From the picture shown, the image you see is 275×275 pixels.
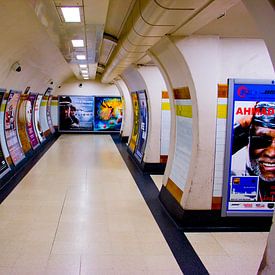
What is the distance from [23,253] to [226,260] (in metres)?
2.37

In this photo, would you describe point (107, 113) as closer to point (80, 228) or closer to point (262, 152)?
point (80, 228)

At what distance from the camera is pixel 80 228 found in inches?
184

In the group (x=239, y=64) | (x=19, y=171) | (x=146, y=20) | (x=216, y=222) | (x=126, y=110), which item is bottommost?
(x=19, y=171)

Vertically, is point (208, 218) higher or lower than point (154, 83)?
lower

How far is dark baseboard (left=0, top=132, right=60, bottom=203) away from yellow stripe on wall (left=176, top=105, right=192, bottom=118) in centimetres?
349

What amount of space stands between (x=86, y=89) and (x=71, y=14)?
Answer: 1405 cm

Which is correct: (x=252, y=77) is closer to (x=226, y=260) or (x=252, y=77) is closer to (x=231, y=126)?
(x=231, y=126)

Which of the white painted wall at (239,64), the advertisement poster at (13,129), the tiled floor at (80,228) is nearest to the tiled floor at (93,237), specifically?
the tiled floor at (80,228)

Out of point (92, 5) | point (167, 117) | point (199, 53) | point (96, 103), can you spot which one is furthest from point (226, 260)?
point (96, 103)

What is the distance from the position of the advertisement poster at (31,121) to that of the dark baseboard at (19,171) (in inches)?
10.9

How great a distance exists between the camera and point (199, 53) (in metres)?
4.36

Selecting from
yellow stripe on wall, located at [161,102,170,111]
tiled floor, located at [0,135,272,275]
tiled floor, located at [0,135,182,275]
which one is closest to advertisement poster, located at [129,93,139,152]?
yellow stripe on wall, located at [161,102,170,111]

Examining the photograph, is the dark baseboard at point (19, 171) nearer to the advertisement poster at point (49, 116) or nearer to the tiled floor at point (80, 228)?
the tiled floor at point (80, 228)

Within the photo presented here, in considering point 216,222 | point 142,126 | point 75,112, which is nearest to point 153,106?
point 142,126
